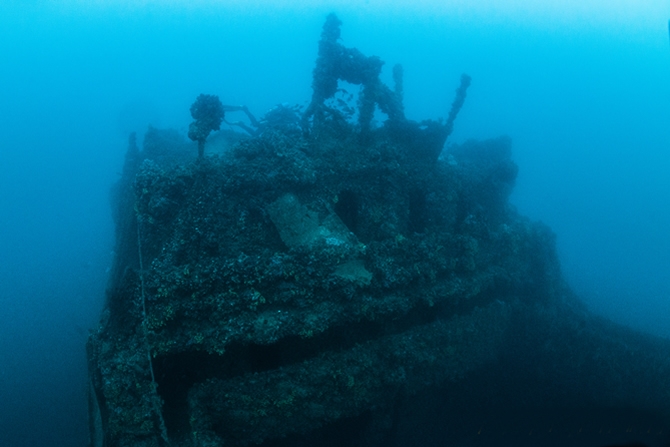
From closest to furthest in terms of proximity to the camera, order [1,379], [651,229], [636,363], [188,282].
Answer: [188,282] → [636,363] → [1,379] → [651,229]

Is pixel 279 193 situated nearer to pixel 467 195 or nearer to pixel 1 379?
pixel 467 195

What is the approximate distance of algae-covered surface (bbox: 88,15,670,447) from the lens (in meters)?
5.60

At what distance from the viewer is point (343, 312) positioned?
6.32 metres

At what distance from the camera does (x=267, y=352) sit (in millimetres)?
6000

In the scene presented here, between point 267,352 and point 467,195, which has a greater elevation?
point 467,195

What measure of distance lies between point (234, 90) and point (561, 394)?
187 meters

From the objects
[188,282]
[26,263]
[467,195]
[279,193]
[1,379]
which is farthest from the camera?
[26,263]

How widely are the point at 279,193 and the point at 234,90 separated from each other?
185 metres

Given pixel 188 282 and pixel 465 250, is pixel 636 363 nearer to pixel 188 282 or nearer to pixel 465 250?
pixel 465 250

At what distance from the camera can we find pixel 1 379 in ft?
56.3

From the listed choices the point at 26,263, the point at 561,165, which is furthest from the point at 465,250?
the point at 561,165

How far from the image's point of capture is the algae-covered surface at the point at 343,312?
560 centimetres

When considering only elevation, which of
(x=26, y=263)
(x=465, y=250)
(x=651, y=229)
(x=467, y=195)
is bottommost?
(x=26, y=263)

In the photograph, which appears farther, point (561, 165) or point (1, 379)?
point (561, 165)
